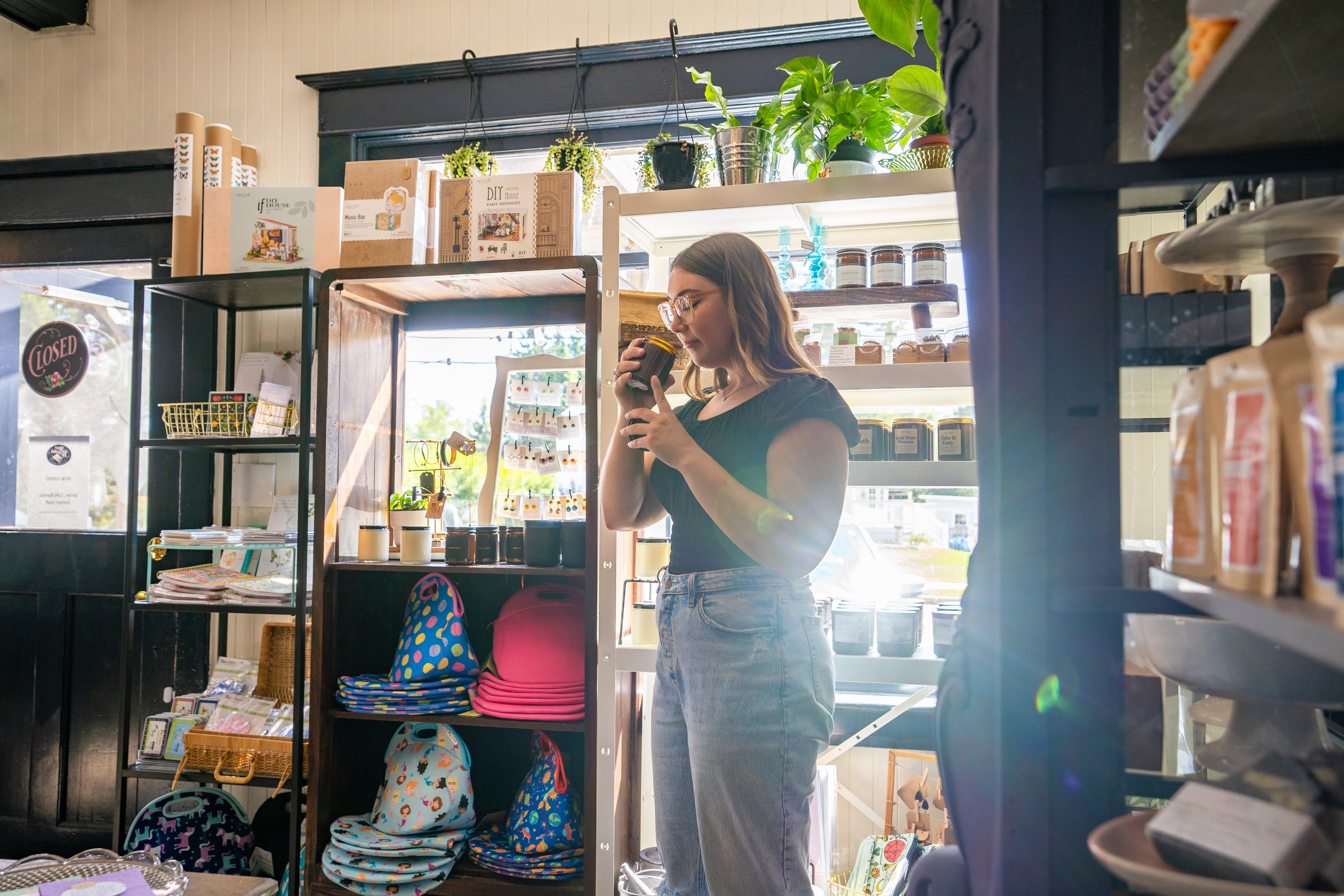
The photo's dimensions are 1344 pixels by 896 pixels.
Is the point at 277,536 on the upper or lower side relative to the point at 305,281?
lower

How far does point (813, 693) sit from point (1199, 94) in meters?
1.09

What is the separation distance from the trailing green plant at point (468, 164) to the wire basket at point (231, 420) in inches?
35.3

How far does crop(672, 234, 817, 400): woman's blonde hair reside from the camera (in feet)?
5.28

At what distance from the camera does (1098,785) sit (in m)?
0.89

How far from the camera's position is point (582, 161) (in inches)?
104

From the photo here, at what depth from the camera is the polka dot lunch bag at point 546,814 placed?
2.33m

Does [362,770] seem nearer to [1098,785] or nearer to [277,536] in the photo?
[277,536]

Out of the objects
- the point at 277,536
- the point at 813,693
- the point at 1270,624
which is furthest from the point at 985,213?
the point at 277,536

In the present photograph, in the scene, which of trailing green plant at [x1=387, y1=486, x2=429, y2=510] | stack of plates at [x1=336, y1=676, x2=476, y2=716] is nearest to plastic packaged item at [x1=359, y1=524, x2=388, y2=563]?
trailing green plant at [x1=387, y1=486, x2=429, y2=510]

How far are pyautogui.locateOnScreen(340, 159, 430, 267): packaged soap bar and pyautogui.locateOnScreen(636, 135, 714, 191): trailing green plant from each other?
631mm

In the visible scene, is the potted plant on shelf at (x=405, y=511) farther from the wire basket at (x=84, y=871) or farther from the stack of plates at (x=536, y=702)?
the wire basket at (x=84, y=871)

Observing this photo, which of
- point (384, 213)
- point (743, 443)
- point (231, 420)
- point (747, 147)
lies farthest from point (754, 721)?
point (231, 420)

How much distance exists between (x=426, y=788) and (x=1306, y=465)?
2327 mm

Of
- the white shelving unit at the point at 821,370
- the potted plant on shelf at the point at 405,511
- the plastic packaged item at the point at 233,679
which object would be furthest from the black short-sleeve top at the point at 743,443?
the plastic packaged item at the point at 233,679
